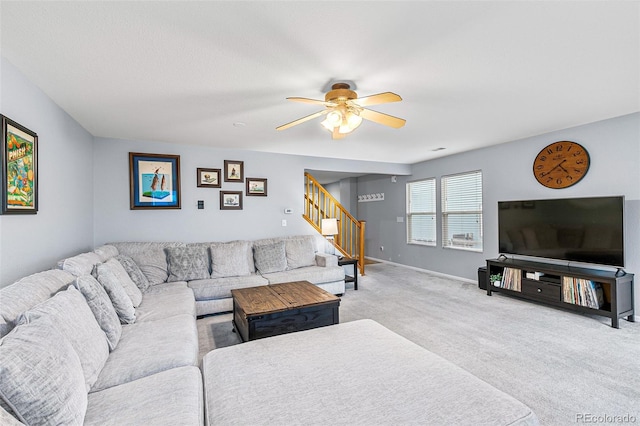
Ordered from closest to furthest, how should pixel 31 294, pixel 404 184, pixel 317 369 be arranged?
pixel 317 369, pixel 31 294, pixel 404 184

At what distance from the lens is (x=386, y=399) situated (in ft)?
4.18

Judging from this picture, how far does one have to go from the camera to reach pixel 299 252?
15.5 ft

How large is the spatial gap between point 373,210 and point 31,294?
7.01 m

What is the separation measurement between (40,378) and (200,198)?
3.85 metres

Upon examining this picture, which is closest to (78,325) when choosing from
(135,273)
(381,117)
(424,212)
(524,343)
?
(135,273)

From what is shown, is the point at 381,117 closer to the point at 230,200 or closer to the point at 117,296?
the point at 117,296

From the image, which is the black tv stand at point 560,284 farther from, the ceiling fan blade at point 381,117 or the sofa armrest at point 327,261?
the ceiling fan blade at point 381,117

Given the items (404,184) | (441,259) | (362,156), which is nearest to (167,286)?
(362,156)

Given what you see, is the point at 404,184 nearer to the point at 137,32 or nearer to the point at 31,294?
the point at 137,32

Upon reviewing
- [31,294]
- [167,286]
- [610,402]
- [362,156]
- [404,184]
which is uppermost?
[362,156]

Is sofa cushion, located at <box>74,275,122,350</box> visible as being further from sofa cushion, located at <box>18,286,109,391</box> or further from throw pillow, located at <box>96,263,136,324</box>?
throw pillow, located at <box>96,263,136,324</box>

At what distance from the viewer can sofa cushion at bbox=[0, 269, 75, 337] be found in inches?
55.9

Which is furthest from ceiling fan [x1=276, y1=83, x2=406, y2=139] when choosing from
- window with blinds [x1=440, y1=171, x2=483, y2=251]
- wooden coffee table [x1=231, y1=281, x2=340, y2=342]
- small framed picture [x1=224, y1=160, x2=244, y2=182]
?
window with blinds [x1=440, y1=171, x2=483, y2=251]
